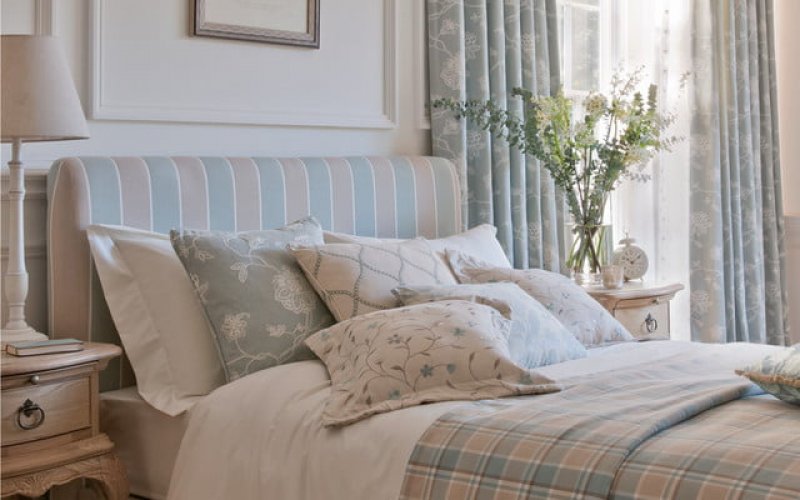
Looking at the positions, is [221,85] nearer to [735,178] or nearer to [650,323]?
[650,323]

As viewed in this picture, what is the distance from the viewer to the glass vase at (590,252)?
177 inches

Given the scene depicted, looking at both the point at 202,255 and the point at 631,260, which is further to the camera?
the point at 631,260

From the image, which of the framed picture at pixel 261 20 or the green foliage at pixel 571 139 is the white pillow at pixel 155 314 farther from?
the green foliage at pixel 571 139

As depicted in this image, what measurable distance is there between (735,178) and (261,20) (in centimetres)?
283

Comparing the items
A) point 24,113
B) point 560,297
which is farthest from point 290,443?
point 560,297

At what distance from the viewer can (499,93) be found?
448 cm

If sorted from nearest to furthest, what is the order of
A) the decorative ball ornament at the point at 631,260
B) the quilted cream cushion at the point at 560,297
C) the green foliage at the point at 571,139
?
the quilted cream cushion at the point at 560,297, the green foliage at the point at 571,139, the decorative ball ornament at the point at 631,260

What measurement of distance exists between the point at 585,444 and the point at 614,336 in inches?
50.9

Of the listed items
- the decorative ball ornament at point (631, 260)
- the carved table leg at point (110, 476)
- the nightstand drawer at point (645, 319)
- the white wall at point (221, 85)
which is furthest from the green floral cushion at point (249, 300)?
the decorative ball ornament at point (631, 260)

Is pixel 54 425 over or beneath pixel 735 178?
beneath

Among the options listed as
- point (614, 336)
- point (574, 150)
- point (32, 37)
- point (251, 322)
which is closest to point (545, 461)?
point (251, 322)

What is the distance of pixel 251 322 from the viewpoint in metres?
3.00

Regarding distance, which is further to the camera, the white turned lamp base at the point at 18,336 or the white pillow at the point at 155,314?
the white pillow at the point at 155,314

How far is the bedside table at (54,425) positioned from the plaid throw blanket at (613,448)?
87cm
